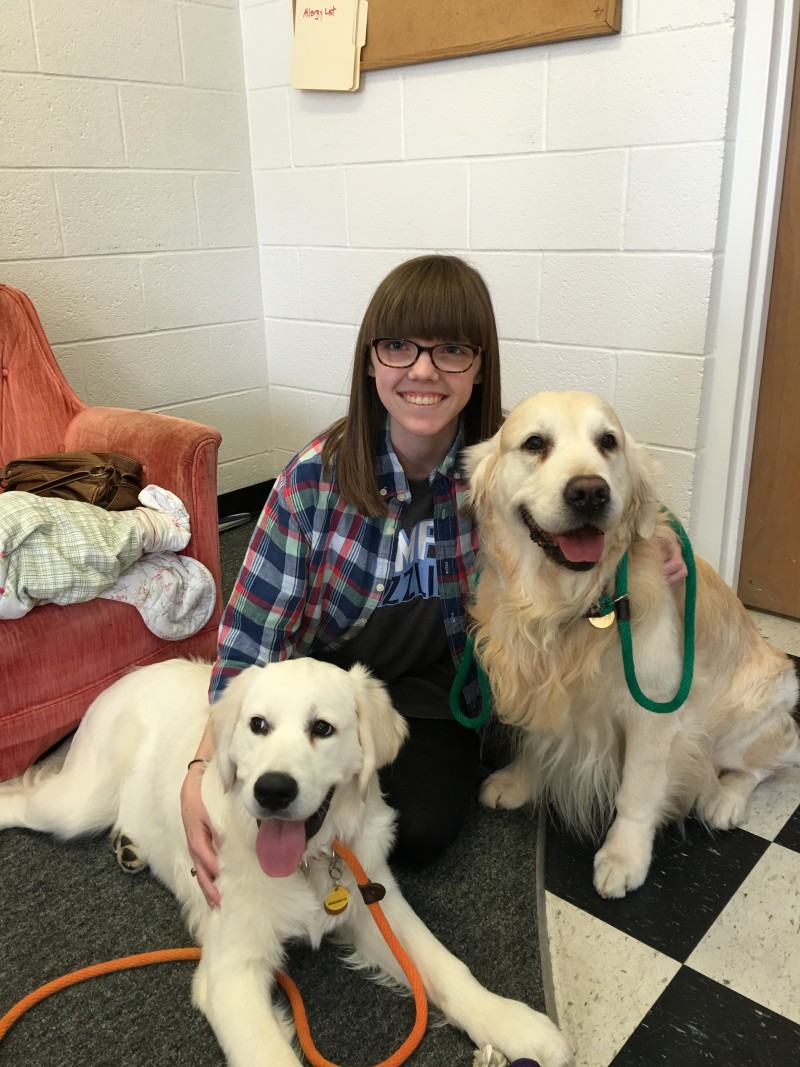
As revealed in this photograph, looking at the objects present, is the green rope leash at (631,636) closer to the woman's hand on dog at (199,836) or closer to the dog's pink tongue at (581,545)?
the dog's pink tongue at (581,545)

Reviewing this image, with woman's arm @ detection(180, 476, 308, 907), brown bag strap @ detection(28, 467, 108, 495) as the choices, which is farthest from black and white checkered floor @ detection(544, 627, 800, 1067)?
brown bag strap @ detection(28, 467, 108, 495)

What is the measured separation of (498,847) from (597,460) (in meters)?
0.80

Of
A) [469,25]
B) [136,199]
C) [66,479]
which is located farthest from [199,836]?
[136,199]

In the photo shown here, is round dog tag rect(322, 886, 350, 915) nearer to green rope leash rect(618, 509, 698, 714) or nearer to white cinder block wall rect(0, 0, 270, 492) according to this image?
green rope leash rect(618, 509, 698, 714)

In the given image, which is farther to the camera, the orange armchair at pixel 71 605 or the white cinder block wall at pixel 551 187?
the white cinder block wall at pixel 551 187

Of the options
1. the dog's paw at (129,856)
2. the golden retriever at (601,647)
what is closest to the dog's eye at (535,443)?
the golden retriever at (601,647)

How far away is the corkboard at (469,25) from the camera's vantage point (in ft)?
6.75

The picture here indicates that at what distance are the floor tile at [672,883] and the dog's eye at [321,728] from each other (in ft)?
2.04

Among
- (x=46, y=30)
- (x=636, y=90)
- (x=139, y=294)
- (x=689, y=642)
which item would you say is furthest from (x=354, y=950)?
(x=46, y=30)

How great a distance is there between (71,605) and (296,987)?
0.89 metres

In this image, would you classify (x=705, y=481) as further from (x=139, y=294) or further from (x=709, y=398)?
(x=139, y=294)

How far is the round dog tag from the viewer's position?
3.97 ft

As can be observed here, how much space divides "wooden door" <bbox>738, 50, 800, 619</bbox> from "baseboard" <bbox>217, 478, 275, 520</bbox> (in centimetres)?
191

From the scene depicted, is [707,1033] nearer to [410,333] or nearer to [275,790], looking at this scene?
[275,790]
